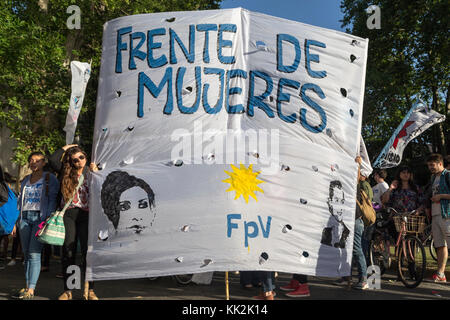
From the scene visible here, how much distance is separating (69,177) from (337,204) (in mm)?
2906

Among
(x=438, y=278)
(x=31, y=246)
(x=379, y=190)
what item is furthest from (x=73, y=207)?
(x=379, y=190)

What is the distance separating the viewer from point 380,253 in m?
7.53

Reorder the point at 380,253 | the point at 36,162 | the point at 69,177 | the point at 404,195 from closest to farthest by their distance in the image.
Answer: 1. the point at 69,177
2. the point at 36,162
3. the point at 404,195
4. the point at 380,253

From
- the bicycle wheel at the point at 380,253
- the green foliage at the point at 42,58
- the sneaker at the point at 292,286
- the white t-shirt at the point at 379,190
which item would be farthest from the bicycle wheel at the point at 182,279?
the green foliage at the point at 42,58

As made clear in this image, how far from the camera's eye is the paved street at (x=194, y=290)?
228 inches

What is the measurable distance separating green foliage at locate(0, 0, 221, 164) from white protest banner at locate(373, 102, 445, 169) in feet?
26.4

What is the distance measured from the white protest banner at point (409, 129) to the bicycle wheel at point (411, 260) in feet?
3.77

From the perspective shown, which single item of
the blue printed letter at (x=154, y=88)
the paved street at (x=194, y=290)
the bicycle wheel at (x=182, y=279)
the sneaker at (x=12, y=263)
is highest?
the blue printed letter at (x=154, y=88)

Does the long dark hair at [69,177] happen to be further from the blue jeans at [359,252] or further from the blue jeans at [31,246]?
the blue jeans at [359,252]

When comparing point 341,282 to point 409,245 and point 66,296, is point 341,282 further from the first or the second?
point 66,296

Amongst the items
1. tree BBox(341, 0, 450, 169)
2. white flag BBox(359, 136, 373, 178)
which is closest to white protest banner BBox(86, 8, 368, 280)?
white flag BBox(359, 136, 373, 178)

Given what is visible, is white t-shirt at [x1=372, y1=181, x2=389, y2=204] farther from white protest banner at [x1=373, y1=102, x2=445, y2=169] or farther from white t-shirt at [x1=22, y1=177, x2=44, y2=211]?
white t-shirt at [x1=22, y1=177, x2=44, y2=211]

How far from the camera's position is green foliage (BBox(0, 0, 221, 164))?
1074cm
